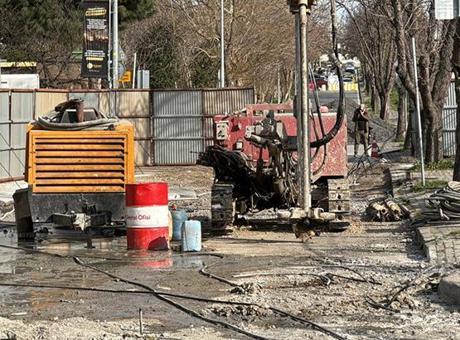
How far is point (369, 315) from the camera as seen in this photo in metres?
9.26

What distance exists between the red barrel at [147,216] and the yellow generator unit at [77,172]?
1378 mm

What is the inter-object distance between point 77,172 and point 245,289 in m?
6.34

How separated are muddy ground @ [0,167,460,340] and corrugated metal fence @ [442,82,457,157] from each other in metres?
16.8

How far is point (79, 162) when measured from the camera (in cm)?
1633

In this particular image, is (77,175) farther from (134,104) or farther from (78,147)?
(134,104)

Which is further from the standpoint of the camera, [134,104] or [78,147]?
[134,104]

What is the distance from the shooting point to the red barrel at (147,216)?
14.8 m

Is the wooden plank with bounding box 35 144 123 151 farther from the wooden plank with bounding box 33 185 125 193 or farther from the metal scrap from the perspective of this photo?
the metal scrap

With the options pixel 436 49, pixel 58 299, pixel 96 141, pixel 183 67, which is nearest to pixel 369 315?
pixel 58 299

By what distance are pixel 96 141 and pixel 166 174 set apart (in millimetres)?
16714

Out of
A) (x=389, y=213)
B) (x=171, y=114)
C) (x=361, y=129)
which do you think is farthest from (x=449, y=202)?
(x=171, y=114)

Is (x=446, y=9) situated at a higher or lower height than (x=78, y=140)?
higher

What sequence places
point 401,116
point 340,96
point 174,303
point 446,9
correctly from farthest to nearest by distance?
point 401,116, point 340,96, point 446,9, point 174,303

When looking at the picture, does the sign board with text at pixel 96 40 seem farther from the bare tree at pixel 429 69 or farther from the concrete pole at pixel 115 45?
the bare tree at pixel 429 69
